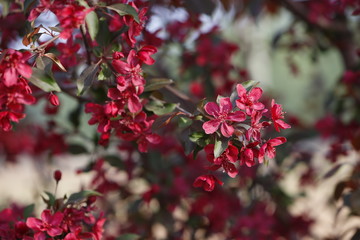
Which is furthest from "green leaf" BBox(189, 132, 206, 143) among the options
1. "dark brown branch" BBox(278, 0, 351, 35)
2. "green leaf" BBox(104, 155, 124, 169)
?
"dark brown branch" BBox(278, 0, 351, 35)

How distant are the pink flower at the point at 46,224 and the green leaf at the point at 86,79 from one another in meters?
0.30

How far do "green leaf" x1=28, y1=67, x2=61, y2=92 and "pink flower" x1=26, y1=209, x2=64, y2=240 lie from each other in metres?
0.30

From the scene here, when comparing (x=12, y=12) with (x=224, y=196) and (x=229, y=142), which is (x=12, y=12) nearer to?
(x=229, y=142)

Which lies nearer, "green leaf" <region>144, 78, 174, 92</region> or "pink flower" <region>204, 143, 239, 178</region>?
"pink flower" <region>204, 143, 239, 178</region>

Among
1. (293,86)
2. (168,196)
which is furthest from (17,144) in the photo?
(293,86)

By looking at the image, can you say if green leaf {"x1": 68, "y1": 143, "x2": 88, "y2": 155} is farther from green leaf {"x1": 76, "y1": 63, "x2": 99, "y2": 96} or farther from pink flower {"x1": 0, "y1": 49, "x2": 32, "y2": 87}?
pink flower {"x1": 0, "y1": 49, "x2": 32, "y2": 87}

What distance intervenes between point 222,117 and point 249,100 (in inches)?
2.9

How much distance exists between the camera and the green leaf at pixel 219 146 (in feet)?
2.94

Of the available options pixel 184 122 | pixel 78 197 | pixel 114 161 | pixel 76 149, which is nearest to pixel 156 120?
pixel 184 122

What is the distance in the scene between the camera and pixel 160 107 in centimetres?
111

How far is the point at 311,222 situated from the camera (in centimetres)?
223

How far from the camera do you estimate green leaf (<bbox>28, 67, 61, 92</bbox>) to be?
2.88 ft

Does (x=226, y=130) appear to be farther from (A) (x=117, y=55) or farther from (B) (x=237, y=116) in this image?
(A) (x=117, y=55)

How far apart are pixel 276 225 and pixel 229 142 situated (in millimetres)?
1328
